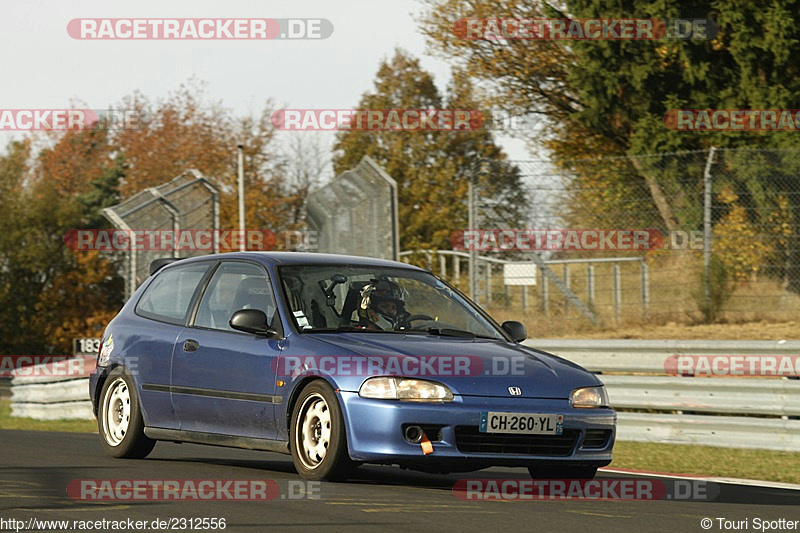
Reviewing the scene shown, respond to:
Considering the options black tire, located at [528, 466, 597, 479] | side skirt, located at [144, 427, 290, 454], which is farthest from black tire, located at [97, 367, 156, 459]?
black tire, located at [528, 466, 597, 479]

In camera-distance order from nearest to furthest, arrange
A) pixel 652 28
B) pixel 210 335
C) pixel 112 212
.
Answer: pixel 210 335 → pixel 112 212 → pixel 652 28

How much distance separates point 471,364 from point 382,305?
1.21 m

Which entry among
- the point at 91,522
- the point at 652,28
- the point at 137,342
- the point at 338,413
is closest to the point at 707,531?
the point at 338,413

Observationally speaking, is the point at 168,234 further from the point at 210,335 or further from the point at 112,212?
the point at 210,335

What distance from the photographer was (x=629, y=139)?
2366 centimetres

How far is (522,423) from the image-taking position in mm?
8211

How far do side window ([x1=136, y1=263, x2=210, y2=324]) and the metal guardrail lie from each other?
14.5 feet

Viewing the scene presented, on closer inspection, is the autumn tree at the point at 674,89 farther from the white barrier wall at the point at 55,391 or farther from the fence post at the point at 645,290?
the white barrier wall at the point at 55,391

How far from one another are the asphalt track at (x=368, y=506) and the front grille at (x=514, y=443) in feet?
1.10

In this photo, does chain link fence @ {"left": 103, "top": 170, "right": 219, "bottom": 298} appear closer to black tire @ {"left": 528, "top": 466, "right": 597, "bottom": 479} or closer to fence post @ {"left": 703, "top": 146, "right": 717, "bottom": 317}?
fence post @ {"left": 703, "top": 146, "right": 717, "bottom": 317}

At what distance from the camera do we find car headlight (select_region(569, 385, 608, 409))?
8.50 metres

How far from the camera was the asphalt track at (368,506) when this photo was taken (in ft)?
21.6

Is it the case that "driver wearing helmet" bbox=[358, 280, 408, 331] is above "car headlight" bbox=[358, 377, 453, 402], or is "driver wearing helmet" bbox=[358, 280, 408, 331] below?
above

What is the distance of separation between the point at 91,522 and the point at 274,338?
2726 millimetres
